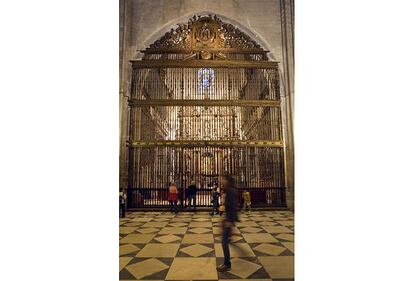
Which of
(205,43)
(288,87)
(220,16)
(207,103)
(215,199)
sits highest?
(220,16)

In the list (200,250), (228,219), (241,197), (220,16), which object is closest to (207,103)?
(241,197)

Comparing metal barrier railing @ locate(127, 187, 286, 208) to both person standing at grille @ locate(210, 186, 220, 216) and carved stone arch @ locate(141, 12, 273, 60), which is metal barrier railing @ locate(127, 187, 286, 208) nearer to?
person standing at grille @ locate(210, 186, 220, 216)

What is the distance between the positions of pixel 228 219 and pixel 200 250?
123cm

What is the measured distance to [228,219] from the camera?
3990mm

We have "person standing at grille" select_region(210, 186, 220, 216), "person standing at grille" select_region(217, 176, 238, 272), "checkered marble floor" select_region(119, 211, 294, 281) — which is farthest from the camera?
"person standing at grille" select_region(210, 186, 220, 216)

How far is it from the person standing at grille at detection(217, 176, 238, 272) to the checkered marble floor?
15 centimetres

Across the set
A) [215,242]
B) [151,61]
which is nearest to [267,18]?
[151,61]

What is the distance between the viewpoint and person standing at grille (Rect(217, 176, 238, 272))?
390 cm

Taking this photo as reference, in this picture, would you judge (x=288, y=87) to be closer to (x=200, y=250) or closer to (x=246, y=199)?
(x=246, y=199)

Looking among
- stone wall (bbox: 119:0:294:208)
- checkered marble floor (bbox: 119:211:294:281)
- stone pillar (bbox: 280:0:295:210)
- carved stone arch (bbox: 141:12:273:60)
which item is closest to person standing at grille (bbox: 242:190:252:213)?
stone pillar (bbox: 280:0:295:210)
